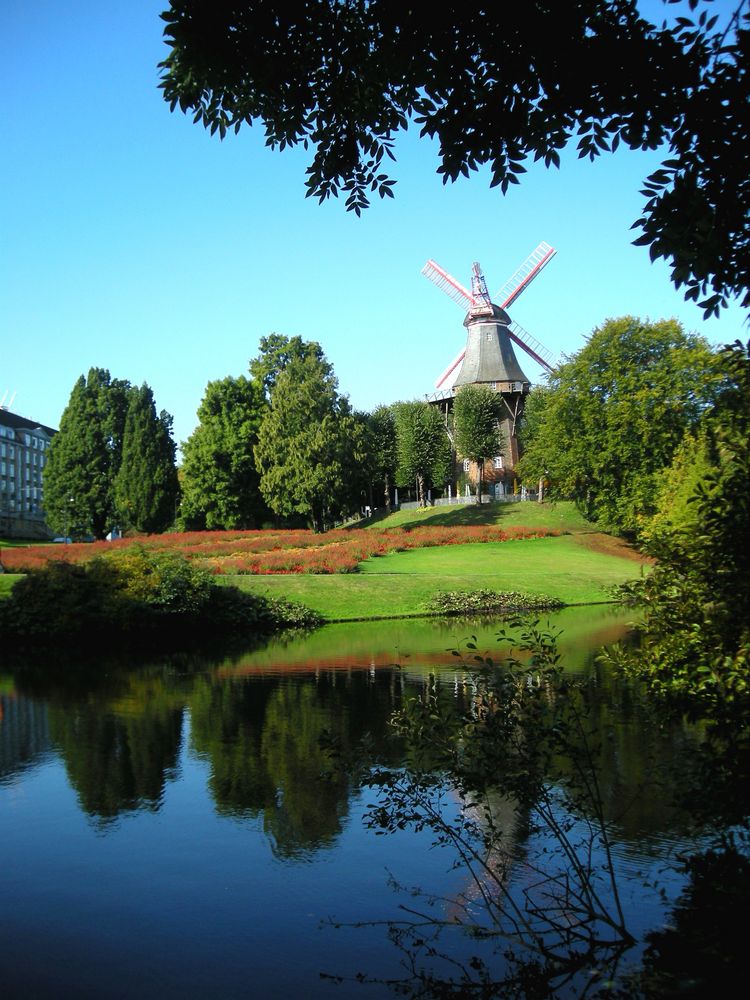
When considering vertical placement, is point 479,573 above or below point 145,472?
below

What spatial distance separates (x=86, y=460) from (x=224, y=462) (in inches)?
510

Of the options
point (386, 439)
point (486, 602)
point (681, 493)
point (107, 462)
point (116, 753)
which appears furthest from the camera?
point (386, 439)

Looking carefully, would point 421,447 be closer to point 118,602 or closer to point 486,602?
point 486,602

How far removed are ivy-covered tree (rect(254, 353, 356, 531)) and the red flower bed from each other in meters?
2.73

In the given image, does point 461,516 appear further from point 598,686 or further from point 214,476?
point 598,686

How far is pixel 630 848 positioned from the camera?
8.28 meters

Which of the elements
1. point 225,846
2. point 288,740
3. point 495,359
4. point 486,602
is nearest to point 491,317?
point 495,359

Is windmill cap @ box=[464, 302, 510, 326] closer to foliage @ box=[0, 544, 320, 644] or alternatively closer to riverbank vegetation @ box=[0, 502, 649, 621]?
riverbank vegetation @ box=[0, 502, 649, 621]

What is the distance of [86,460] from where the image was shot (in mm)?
73062

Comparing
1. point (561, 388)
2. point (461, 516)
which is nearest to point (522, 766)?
point (561, 388)

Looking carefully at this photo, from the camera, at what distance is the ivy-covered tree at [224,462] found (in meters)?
68.4

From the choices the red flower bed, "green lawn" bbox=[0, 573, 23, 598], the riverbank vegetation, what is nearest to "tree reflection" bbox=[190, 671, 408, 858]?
"green lawn" bbox=[0, 573, 23, 598]

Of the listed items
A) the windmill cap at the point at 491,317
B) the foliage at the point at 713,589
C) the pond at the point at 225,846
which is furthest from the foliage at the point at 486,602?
the windmill cap at the point at 491,317

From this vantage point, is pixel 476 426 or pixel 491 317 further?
pixel 491 317
